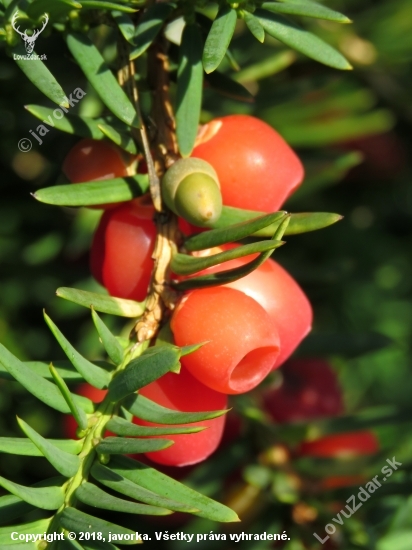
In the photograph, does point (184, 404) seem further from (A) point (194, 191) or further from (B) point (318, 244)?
(B) point (318, 244)

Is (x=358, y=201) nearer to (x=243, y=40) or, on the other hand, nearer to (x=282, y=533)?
(x=243, y=40)

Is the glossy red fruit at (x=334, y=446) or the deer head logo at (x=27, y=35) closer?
the deer head logo at (x=27, y=35)

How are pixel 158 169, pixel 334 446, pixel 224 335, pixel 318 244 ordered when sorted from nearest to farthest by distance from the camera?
pixel 224 335 → pixel 158 169 → pixel 334 446 → pixel 318 244

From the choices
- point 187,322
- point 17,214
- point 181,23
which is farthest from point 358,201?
point 187,322

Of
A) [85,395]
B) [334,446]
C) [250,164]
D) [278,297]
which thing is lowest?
[334,446]

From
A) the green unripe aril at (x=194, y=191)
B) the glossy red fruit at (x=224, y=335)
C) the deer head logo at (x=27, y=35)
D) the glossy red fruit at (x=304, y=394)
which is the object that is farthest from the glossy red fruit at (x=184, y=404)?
the glossy red fruit at (x=304, y=394)

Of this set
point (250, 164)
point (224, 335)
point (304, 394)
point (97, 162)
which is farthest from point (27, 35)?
point (304, 394)

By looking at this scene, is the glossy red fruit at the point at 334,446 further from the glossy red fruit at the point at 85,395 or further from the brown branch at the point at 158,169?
the brown branch at the point at 158,169
